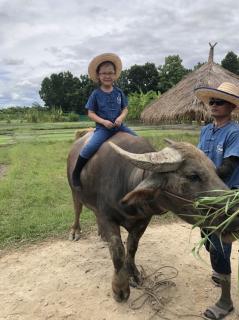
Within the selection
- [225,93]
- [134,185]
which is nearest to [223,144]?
[225,93]

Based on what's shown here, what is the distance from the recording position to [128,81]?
4156cm

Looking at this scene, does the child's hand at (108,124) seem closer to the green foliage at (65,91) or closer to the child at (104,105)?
the child at (104,105)

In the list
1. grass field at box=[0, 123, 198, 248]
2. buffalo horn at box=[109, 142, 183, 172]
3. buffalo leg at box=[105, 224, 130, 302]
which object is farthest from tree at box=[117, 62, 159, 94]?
buffalo horn at box=[109, 142, 183, 172]

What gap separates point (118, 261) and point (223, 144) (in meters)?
1.30

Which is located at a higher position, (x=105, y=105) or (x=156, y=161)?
(x=105, y=105)

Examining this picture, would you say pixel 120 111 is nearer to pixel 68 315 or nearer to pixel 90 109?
pixel 90 109

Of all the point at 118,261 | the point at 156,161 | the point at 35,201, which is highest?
the point at 156,161

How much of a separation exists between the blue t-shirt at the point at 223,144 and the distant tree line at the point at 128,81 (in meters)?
30.5

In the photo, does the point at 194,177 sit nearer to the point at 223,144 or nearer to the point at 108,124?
the point at 223,144

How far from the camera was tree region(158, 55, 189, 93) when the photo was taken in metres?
34.2

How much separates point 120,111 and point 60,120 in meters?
30.6

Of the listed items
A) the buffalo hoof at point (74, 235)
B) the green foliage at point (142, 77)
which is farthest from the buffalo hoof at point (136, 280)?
the green foliage at point (142, 77)

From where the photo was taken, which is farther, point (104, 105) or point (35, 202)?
point (35, 202)

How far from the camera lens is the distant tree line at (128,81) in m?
35.0
